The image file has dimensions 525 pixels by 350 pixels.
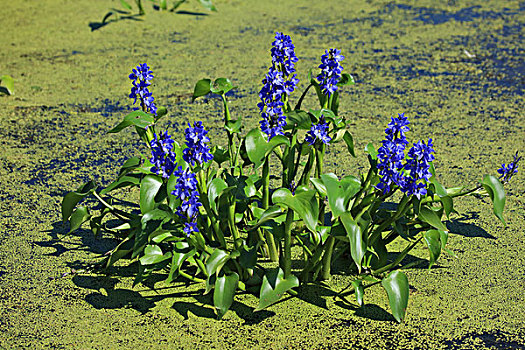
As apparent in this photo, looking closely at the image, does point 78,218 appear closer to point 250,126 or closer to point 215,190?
point 215,190

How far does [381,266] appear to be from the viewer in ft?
5.52

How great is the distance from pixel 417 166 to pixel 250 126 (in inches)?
50.6

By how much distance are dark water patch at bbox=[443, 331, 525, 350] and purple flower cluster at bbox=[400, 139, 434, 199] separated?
355 millimetres

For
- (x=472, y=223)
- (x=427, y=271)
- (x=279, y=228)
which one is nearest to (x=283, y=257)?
(x=279, y=228)

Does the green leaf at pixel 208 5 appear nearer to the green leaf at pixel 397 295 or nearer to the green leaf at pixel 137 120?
the green leaf at pixel 137 120

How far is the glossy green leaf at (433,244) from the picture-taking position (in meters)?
1.58

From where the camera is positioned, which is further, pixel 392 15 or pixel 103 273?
pixel 392 15

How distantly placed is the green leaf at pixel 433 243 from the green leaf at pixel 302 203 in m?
0.35

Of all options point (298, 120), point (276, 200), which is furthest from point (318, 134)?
point (276, 200)

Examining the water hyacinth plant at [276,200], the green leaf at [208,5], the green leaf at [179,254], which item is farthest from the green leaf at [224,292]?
the green leaf at [208,5]

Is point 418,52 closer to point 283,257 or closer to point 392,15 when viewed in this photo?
point 392,15

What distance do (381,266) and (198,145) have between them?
601 millimetres

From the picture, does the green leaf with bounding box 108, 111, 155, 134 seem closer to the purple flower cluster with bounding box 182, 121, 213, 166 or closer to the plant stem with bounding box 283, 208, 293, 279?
the purple flower cluster with bounding box 182, 121, 213, 166

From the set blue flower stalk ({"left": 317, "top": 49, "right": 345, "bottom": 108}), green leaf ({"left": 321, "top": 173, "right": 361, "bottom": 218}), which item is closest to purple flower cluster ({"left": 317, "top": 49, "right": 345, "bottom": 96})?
blue flower stalk ({"left": 317, "top": 49, "right": 345, "bottom": 108})
